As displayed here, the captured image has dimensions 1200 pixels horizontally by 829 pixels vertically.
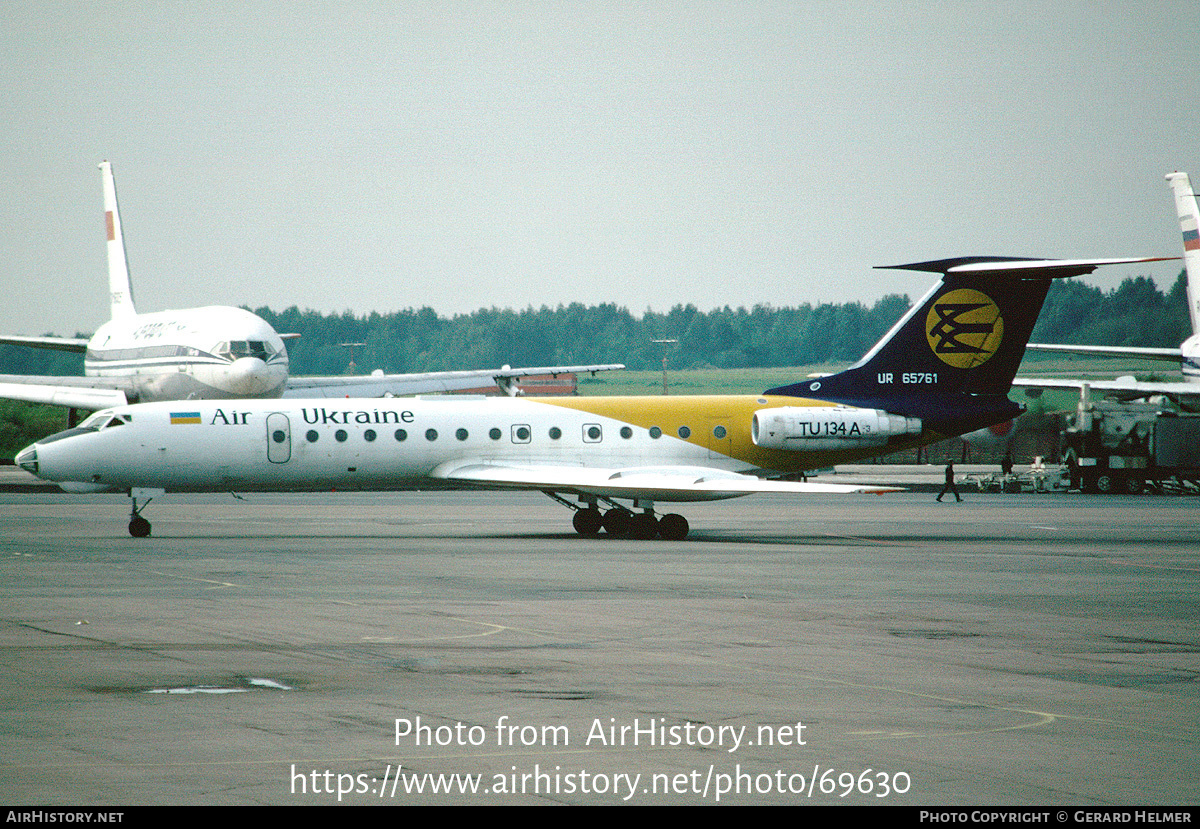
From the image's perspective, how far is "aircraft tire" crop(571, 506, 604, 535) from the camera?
29.3 m

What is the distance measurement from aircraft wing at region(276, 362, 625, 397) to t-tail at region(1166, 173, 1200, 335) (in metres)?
21.8

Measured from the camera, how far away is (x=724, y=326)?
155m

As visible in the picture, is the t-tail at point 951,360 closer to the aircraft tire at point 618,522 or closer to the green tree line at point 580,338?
the aircraft tire at point 618,522

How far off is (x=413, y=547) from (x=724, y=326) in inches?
5192

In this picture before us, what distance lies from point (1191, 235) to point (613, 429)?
1111 inches

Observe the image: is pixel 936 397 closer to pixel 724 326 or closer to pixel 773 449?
pixel 773 449

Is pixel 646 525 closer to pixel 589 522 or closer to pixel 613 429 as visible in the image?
pixel 589 522

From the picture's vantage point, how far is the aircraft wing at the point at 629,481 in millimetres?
26828

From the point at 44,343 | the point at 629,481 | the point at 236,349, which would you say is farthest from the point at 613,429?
the point at 44,343

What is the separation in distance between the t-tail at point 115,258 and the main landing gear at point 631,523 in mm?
44700

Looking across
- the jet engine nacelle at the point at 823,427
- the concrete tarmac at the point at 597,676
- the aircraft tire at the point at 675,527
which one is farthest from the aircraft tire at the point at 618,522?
the concrete tarmac at the point at 597,676

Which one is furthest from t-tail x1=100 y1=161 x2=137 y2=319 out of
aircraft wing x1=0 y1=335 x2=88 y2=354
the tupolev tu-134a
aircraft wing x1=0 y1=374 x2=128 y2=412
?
the tupolev tu-134a

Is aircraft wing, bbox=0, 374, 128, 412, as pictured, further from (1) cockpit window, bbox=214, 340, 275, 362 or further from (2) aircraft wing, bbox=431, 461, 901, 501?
(2) aircraft wing, bbox=431, 461, 901, 501
